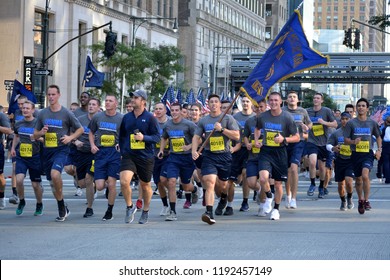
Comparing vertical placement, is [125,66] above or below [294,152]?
above

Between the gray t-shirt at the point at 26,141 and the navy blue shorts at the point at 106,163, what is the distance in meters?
1.11

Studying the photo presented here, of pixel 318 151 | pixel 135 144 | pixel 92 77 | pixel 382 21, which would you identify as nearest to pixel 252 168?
pixel 135 144

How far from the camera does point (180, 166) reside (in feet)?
53.3

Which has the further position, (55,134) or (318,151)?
(318,151)

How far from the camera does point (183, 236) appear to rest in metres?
13.0

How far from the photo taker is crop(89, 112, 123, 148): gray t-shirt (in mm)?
16016

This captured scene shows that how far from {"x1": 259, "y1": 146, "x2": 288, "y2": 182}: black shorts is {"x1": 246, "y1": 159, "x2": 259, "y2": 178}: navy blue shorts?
956mm

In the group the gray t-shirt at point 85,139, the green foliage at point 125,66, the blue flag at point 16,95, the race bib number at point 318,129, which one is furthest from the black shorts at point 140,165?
the green foliage at point 125,66

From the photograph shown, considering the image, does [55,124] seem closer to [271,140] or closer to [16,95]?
[271,140]

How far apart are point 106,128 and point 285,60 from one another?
9.98ft

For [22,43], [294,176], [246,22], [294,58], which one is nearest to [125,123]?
[294,58]

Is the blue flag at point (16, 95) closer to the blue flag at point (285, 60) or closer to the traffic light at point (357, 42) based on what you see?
the blue flag at point (285, 60)

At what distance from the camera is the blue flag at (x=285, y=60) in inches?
621

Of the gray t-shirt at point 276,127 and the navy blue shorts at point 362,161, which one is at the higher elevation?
the gray t-shirt at point 276,127
